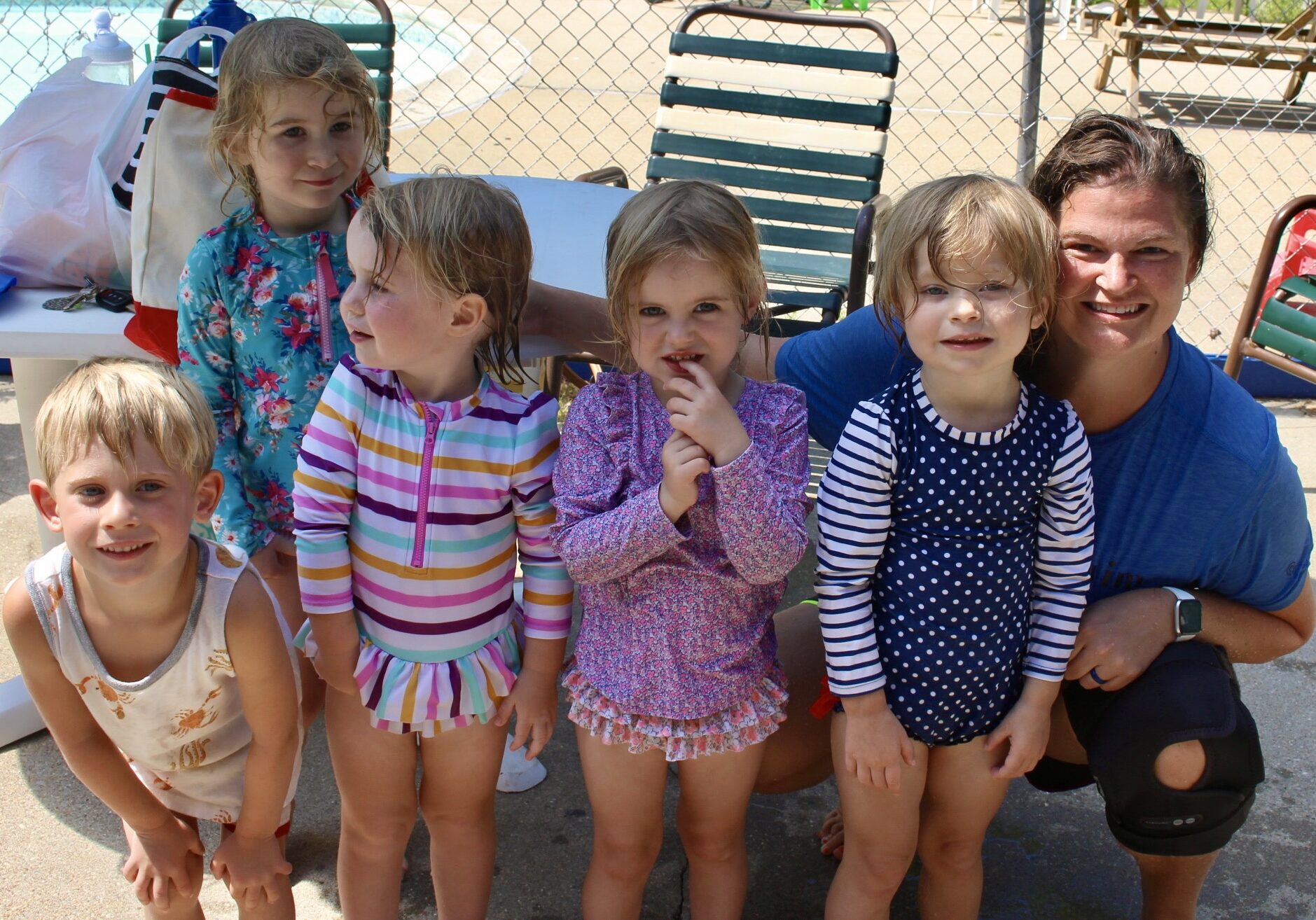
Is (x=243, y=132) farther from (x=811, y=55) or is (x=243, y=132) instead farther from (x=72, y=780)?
(x=811, y=55)

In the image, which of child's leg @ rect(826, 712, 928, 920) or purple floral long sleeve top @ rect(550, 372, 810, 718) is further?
child's leg @ rect(826, 712, 928, 920)

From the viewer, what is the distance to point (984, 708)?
1729 mm

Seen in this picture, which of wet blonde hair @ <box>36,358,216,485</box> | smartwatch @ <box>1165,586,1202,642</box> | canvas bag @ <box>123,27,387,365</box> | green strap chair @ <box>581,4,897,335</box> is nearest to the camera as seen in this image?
wet blonde hair @ <box>36,358,216,485</box>

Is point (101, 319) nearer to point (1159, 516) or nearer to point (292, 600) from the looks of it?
point (292, 600)

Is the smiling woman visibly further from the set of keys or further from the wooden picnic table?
the wooden picnic table

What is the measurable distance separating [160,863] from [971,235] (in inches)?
56.9

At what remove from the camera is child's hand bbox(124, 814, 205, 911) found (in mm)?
1701

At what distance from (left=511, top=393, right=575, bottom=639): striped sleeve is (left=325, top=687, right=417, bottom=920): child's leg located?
0.28 meters

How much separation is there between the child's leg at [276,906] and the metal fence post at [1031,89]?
319 cm

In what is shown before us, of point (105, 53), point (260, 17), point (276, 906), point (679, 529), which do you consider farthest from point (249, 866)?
point (260, 17)

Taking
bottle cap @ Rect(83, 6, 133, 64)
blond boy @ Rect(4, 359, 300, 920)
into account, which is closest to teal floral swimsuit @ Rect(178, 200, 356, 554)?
blond boy @ Rect(4, 359, 300, 920)

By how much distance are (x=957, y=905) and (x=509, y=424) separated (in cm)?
103

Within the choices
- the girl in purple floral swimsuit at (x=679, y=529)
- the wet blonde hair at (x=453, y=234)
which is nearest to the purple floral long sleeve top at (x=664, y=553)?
the girl in purple floral swimsuit at (x=679, y=529)

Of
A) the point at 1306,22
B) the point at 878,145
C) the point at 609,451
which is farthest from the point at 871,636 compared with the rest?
the point at 1306,22
